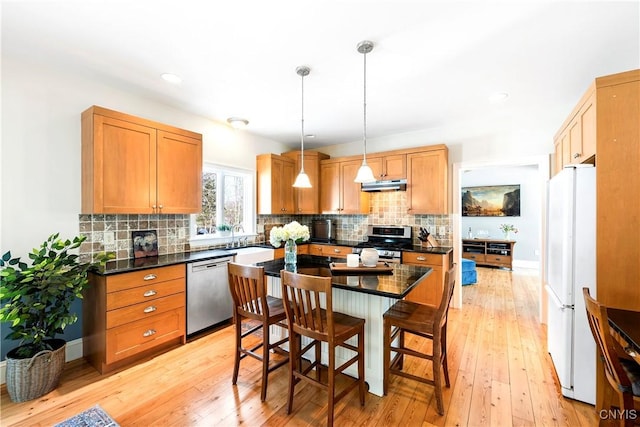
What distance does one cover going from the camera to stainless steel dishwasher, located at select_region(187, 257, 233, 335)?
9.77 ft

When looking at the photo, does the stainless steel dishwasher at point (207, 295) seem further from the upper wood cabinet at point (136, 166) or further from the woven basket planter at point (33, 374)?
the woven basket planter at point (33, 374)

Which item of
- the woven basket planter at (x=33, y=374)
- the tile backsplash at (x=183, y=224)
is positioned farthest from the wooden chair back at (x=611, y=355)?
the woven basket planter at (x=33, y=374)

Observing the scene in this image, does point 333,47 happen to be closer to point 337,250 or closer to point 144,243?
point 144,243

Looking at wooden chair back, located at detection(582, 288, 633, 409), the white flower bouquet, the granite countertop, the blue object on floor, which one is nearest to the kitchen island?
the granite countertop

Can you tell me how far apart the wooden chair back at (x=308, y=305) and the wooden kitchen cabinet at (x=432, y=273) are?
7.09ft

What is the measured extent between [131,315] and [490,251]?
7.20 meters

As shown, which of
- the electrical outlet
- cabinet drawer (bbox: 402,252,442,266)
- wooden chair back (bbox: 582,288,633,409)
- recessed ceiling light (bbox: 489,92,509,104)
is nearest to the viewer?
wooden chair back (bbox: 582,288,633,409)

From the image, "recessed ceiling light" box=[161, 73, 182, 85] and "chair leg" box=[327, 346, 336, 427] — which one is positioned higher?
"recessed ceiling light" box=[161, 73, 182, 85]

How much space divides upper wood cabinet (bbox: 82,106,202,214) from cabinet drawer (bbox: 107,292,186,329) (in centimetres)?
92

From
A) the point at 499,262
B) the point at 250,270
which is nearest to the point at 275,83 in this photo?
the point at 250,270

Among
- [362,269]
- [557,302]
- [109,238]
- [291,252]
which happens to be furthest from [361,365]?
[109,238]

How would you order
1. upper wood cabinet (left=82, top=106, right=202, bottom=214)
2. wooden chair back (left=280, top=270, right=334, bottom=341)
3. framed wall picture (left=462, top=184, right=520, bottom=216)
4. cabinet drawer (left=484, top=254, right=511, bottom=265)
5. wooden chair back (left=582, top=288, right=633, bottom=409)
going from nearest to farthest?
wooden chair back (left=582, top=288, right=633, bottom=409) < wooden chair back (left=280, top=270, right=334, bottom=341) < upper wood cabinet (left=82, top=106, right=202, bottom=214) < cabinet drawer (left=484, top=254, right=511, bottom=265) < framed wall picture (left=462, top=184, right=520, bottom=216)

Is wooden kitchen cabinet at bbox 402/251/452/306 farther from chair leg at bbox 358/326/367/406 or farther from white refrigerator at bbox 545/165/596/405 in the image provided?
chair leg at bbox 358/326/367/406

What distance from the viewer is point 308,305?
69.4 inches
